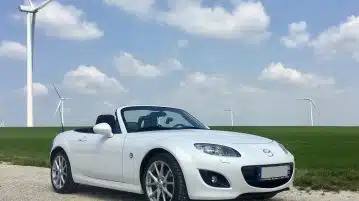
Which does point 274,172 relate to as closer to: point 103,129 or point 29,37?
point 103,129

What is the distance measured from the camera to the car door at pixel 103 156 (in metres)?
7.53

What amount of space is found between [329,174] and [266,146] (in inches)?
144

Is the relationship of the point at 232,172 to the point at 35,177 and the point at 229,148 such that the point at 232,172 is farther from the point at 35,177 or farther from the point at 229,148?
the point at 35,177

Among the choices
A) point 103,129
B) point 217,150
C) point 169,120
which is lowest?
point 217,150

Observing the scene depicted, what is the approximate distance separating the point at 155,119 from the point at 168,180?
53.5 inches

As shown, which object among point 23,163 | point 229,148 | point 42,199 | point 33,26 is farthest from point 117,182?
point 33,26

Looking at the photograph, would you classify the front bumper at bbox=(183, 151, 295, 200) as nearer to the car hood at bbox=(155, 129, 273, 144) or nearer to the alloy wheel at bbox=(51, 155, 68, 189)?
the car hood at bbox=(155, 129, 273, 144)

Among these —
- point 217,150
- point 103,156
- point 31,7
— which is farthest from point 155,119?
point 31,7

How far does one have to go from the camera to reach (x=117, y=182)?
759 centimetres

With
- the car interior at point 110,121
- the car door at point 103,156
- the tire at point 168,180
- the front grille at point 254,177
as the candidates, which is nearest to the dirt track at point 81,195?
the car door at point 103,156

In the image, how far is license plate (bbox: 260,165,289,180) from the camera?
646 centimetres

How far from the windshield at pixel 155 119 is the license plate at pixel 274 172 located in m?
1.75

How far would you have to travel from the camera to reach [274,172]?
6.58 meters

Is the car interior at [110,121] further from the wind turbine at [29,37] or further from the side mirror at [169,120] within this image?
the wind turbine at [29,37]
